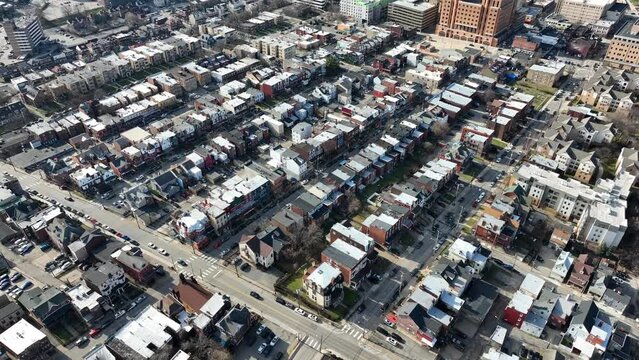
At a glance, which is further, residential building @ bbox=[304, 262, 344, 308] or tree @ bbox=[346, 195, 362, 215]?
tree @ bbox=[346, 195, 362, 215]

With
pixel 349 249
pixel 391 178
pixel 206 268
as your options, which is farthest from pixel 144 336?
pixel 391 178

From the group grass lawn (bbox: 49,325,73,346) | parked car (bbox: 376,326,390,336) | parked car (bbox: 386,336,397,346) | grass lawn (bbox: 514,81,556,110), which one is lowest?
parked car (bbox: 386,336,397,346)

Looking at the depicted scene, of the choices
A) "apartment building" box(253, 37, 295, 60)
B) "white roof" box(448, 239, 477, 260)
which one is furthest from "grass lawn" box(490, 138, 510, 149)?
"apartment building" box(253, 37, 295, 60)

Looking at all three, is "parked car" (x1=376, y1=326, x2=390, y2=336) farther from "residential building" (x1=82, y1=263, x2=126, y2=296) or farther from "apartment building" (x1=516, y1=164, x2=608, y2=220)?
"apartment building" (x1=516, y1=164, x2=608, y2=220)

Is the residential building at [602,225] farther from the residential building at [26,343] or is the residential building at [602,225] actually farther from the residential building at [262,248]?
the residential building at [26,343]

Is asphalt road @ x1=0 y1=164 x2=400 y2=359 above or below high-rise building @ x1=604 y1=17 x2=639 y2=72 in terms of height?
below

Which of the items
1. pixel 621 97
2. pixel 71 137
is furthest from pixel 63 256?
pixel 621 97

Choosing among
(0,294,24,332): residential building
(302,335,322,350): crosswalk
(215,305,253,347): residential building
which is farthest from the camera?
(0,294,24,332): residential building
